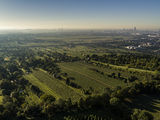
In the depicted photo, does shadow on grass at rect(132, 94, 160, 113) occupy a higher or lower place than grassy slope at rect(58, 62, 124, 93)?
lower

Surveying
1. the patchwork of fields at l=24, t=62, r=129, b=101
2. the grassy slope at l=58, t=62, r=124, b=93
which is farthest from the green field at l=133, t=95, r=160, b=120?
the grassy slope at l=58, t=62, r=124, b=93

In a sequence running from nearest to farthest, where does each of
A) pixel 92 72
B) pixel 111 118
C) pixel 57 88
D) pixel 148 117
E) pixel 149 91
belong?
pixel 148 117 → pixel 111 118 → pixel 149 91 → pixel 57 88 → pixel 92 72

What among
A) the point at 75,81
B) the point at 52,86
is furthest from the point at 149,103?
the point at 52,86

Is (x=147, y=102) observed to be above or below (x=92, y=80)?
below

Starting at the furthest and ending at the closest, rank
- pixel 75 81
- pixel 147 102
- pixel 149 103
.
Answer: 1. pixel 75 81
2. pixel 147 102
3. pixel 149 103

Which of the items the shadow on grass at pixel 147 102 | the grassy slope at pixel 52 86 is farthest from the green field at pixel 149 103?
the grassy slope at pixel 52 86

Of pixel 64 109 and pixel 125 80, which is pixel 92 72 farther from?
pixel 64 109

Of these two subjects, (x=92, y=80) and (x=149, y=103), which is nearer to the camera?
(x=149, y=103)

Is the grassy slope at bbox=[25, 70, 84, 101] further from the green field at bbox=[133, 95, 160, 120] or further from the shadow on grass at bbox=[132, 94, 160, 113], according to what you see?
the green field at bbox=[133, 95, 160, 120]

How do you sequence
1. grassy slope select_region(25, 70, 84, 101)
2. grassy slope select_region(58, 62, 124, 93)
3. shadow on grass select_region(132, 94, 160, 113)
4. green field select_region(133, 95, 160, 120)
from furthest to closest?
grassy slope select_region(58, 62, 124, 93) → grassy slope select_region(25, 70, 84, 101) → shadow on grass select_region(132, 94, 160, 113) → green field select_region(133, 95, 160, 120)

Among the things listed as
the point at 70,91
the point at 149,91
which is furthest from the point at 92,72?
the point at 149,91

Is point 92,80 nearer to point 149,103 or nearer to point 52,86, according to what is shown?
point 52,86
